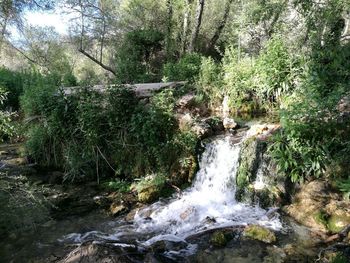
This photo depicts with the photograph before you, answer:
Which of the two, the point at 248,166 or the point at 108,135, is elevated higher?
the point at 108,135

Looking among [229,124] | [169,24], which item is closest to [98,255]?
[229,124]

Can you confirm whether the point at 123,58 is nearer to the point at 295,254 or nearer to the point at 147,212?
the point at 147,212

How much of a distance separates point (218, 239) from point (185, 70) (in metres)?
Answer: 7.09

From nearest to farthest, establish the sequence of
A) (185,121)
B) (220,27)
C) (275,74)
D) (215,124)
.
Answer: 1. (185,121)
2. (215,124)
3. (275,74)
4. (220,27)

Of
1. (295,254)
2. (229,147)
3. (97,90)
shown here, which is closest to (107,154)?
(97,90)

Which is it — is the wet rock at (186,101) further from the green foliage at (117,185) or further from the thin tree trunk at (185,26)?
the thin tree trunk at (185,26)

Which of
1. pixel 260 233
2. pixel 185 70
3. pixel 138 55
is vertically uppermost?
pixel 138 55

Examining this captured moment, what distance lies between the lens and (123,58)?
51.0ft

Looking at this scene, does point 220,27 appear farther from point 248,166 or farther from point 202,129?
point 248,166

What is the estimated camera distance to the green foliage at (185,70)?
36.0 ft

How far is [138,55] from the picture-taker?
15.5m

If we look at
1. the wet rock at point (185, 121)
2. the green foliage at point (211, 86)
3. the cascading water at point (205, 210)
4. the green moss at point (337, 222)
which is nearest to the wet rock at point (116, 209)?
the cascading water at point (205, 210)

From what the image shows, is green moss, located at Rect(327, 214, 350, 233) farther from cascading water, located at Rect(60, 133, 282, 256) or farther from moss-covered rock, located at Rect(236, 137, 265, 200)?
moss-covered rock, located at Rect(236, 137, 265, 200)

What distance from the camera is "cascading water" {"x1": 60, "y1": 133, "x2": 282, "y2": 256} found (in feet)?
18.1
